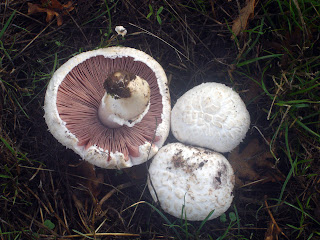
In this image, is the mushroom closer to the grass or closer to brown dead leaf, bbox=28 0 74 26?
the grass

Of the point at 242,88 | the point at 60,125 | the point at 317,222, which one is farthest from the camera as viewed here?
the point at 242,88

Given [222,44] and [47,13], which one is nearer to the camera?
[47,13]

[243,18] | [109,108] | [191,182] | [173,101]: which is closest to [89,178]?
[109,108]

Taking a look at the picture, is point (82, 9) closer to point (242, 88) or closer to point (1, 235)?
Answer: point (242, 88)

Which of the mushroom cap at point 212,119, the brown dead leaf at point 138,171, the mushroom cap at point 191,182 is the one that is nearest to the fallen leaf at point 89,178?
the brown dead leaf at point 138,171

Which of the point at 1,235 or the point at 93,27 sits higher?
the point at 93,27

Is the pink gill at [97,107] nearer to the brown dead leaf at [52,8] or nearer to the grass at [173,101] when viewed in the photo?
the grass at [173,101]

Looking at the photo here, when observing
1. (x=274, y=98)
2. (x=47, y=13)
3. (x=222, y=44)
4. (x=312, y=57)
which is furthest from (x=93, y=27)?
(x=312, y=57)
